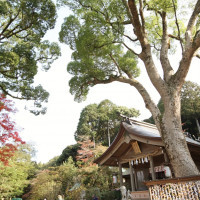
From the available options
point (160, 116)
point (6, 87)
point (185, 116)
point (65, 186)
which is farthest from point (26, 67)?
point (185, 116)

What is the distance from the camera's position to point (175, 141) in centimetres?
479

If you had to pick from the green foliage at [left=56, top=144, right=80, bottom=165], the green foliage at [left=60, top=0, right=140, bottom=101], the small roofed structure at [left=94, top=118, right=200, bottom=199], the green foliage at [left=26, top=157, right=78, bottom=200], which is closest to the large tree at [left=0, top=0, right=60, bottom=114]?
the green foliage at [left=60, top=0, right=140, bottom=101]

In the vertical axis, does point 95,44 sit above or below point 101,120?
below

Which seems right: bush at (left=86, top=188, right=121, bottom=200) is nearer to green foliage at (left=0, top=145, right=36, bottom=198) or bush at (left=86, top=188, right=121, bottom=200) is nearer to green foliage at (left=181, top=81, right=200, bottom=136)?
green foliage at (left=0, top=145, right=36, bottom=198)

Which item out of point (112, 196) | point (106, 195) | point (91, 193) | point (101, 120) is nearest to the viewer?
point (112, 196)

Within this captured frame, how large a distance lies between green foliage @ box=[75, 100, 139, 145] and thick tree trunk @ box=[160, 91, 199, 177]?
2241 centimetres

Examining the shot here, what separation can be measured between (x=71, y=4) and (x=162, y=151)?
8.05 m

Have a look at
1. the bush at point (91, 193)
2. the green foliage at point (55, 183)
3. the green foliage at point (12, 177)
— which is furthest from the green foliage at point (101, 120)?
the bush at point (91, 193)

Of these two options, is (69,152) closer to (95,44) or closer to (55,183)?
(55,183)

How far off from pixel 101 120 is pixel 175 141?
24.0 m

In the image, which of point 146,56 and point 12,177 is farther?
point 12,177

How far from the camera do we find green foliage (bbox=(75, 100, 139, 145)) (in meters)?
27.9

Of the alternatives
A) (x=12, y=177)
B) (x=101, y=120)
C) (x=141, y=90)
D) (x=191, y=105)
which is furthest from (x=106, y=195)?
(x=101, y=120)

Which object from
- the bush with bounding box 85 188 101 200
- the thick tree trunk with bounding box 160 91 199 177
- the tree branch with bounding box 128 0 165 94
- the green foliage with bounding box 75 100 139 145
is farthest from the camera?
the green foliage with bounding box 75 100 139 145
